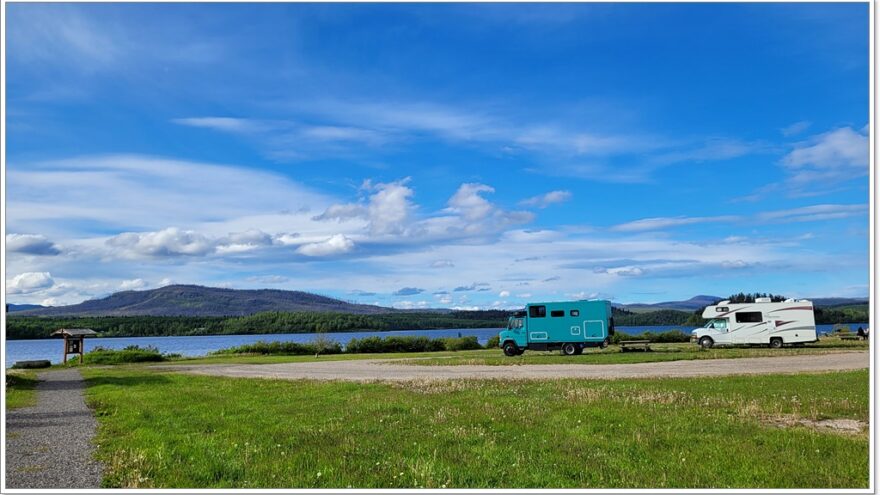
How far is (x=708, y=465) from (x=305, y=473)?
186 inches

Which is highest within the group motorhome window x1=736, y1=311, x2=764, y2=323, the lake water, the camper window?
motorhome window x1=736, y1=311, x2=764, y2=323

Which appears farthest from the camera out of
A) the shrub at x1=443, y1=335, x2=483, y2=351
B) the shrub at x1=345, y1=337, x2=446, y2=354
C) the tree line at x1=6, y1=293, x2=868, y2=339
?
the tree line at x1=6, y1=293, x2=868, y2=339

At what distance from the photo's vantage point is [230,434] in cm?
1027

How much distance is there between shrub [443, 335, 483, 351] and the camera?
50594 millimetres

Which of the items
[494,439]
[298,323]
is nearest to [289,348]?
[494,439]

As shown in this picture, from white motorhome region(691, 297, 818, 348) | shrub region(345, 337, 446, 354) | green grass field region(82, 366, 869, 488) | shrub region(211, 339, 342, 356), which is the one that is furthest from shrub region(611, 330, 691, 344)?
green grass field region(82, 366, 869, 488)

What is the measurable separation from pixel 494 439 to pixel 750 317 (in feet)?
118

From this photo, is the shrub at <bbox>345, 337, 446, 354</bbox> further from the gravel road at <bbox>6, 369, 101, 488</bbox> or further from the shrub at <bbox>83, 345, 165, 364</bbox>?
the gravel road at <bbox>6, 369, 101, 488</bbox>

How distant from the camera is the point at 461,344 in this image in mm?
51031

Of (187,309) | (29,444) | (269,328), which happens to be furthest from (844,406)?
(187,309)

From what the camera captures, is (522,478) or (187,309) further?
(187,309)

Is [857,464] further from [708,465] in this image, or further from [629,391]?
[629,391]

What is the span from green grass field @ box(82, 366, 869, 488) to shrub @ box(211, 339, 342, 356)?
3611cm

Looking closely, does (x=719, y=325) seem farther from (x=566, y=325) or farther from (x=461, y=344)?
(x=461, y=344)
